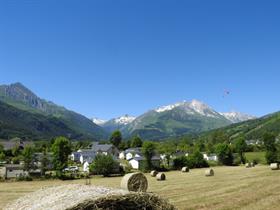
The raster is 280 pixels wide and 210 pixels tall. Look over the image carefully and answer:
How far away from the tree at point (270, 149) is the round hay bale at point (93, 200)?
3556 inches

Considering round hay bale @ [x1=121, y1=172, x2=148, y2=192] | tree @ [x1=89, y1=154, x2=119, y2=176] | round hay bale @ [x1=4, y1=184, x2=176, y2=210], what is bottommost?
round hay bale @ [x1=4, y1=184, x2=176, y2=210]

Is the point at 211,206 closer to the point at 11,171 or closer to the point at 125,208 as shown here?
the point at 125,208

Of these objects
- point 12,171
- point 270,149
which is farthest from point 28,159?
point 270,149

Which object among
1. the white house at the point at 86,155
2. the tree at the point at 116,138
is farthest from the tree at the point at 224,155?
the tree at the point at 116,138

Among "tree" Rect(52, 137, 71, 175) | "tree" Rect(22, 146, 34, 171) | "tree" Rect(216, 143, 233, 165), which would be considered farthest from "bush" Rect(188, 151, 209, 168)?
"tree" Rect(22, 146, 34, 171)

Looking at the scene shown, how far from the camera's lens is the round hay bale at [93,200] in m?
11.9

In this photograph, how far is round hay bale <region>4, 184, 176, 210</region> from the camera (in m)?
11.9

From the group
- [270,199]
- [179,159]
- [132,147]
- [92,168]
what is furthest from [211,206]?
[132,147]

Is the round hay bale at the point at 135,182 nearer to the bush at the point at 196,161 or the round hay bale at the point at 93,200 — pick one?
the round hay bale at the point at 93,200

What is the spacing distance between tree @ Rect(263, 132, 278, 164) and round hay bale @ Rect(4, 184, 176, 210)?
9031 centimetres

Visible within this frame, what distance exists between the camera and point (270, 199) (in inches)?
995

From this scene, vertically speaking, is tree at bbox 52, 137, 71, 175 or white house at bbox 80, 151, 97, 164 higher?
white house at bbox 80, 151, 97, 164

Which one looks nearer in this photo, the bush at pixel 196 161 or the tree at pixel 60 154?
the tree at pixel 60 154

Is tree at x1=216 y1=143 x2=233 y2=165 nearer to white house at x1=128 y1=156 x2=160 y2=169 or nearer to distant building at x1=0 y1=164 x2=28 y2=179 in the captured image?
white house at x1=128 y1=156 x2=160 y2=169
